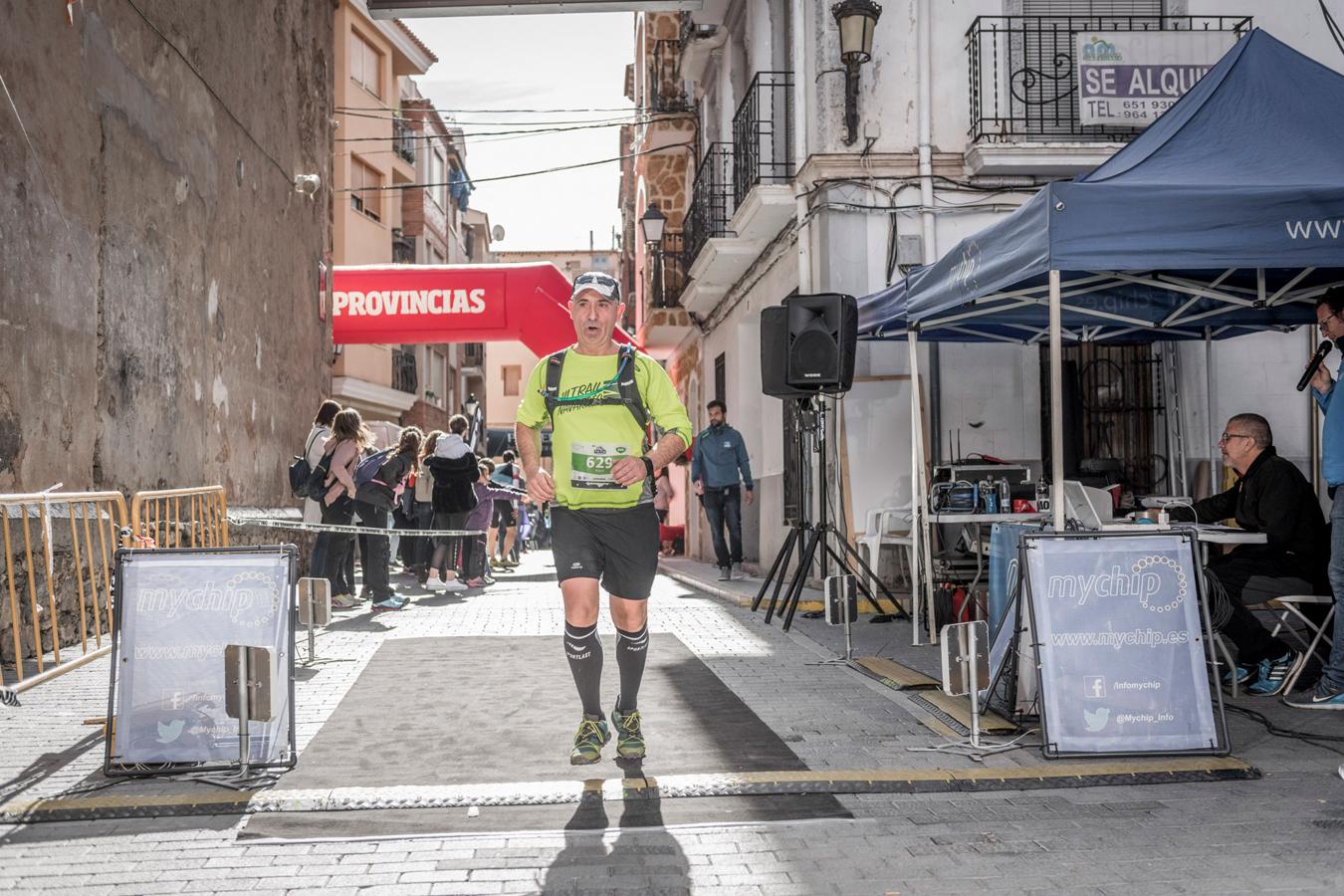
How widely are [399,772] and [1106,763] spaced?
2.80 metres

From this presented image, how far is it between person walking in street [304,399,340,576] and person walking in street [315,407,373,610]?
0.05 m

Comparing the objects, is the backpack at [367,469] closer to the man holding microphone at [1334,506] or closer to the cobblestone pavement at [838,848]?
the cobblestone pavement at [838,848]

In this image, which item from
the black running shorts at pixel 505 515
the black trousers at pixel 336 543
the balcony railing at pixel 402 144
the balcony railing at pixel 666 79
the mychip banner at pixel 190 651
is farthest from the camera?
the balcony railing at pixel 402 144

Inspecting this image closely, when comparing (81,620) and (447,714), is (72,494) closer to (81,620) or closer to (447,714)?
(81,620)

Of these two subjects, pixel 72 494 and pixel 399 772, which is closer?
pixel 399 772

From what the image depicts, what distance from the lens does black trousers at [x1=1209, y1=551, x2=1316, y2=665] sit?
7.21 m

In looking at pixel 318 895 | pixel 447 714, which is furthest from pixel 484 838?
pixel 447 714

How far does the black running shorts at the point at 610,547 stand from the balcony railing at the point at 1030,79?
9.09 metres

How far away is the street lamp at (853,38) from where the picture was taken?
13.2 m

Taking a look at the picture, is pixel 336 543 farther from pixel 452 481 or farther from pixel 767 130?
pixel 767 130

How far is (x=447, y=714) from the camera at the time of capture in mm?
6691

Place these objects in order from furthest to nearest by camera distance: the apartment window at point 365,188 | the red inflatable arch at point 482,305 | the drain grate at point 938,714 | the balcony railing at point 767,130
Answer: the apartment window at point 365,188, the red inflatable arch at point 482,305, the balcony railing at point 767,130, the drain grate at point 938,714

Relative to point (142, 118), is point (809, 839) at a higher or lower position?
lower

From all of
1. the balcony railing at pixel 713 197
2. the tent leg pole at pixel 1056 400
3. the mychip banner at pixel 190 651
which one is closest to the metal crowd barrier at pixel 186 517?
the mychip banner at pixel 190 651
